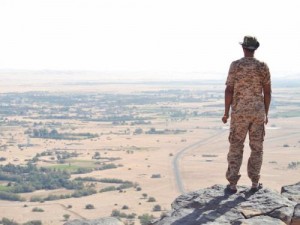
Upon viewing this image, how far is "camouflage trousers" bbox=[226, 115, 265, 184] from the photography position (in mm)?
9492

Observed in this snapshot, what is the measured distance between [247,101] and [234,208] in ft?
5.23

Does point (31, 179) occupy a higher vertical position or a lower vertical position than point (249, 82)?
lower

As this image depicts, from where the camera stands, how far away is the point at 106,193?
51531 mm

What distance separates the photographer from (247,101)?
30.9 feet

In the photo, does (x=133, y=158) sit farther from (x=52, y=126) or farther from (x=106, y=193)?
(x=52, y=126)

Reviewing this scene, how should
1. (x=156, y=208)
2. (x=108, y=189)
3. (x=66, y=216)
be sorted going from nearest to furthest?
(x=66, y=216), (x=156, y=208), (x=108, y=189)

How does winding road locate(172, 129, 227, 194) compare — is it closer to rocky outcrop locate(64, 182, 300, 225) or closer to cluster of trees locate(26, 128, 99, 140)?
cluster of trees locate(26, 128, 99, 140)

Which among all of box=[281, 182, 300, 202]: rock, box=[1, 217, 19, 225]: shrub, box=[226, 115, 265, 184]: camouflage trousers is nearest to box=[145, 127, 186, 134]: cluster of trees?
box=[1, 217, 19, 225]: shrub

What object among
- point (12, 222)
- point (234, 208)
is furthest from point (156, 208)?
point (234, 208)

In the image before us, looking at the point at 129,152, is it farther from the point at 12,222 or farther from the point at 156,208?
the point at 12,222

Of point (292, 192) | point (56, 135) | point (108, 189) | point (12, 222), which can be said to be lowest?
point (56, 135)

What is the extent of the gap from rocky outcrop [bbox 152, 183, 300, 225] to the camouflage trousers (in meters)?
0.32

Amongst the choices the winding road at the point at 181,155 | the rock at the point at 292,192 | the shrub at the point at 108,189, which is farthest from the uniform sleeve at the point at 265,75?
the shrub at the point at 108,189

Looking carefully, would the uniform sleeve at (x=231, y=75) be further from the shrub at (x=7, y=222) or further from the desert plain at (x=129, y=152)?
the shrub at (x=7, y=222)
